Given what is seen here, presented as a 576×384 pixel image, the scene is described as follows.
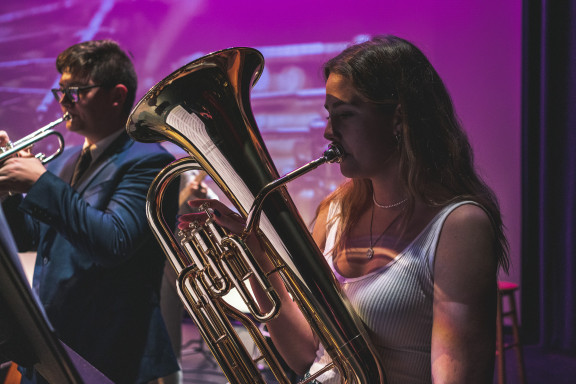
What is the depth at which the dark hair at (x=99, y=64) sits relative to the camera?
5.52ft

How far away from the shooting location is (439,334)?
917 mm

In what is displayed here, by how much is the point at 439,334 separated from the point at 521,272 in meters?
3.06

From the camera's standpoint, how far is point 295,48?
158 inches

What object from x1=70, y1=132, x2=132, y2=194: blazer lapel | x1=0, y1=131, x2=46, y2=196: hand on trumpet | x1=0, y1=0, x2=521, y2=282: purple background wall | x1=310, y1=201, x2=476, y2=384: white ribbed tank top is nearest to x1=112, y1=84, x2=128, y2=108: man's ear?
x1=70, y1=132, x2=132, y2=194: blazer lapel

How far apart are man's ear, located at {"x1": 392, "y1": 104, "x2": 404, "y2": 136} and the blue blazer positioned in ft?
2.52

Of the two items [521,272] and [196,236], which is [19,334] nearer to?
[196,236]

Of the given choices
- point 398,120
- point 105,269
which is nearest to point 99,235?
point 105,269

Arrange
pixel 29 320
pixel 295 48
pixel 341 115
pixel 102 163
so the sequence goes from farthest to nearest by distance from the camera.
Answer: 1. pixel 295 48
2. pixel 102 163
3. pixel 341 115
4. pixel 29 320

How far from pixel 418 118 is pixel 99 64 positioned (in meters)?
1.10

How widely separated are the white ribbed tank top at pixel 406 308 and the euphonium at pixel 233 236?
0.08 metres

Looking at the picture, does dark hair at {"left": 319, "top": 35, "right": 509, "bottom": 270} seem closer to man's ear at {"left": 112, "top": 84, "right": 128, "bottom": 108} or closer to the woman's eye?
the woman's eye

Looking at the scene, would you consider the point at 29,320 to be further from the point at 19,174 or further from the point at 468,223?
the point at 19,174

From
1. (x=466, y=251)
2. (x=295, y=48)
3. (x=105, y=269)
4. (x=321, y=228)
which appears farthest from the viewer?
(x=295, y=48)

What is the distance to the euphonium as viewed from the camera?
92cm
